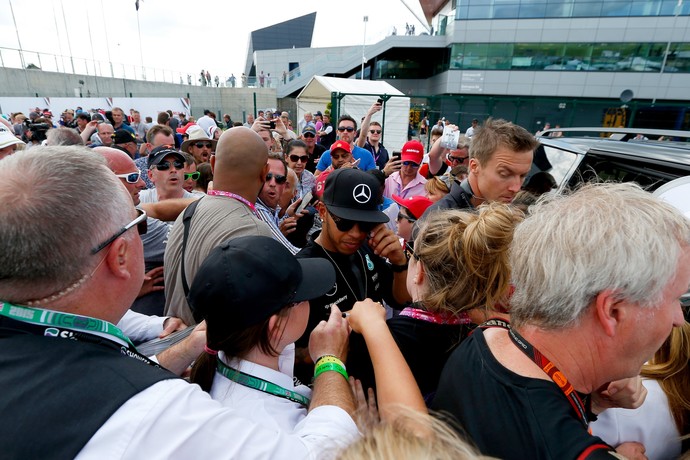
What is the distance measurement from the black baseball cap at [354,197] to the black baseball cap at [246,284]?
0.81m

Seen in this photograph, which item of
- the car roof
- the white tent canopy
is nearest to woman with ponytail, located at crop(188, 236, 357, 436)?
the car roof

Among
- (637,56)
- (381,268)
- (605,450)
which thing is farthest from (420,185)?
(637,56)

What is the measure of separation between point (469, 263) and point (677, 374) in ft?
2.88

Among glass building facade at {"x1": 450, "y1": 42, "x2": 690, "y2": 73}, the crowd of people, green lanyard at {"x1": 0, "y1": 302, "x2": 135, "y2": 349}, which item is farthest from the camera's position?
glass building facade at {"x1": 450, "y1": 42, "x2": 690, "y2": 73}

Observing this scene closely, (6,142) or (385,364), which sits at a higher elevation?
(6,142)

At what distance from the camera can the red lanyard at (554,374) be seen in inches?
41.5

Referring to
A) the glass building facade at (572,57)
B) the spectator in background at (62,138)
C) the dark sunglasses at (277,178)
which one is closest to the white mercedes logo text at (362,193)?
the dark sunglasses at (277,178)

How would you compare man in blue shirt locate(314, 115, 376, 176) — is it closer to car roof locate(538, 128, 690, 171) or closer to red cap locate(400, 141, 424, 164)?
red cap locate(400, 141, 424, 164)

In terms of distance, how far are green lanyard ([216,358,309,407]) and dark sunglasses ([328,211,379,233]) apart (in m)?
1.09

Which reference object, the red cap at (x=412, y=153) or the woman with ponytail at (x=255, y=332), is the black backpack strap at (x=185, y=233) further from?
the red cap at (x=412, y=153)

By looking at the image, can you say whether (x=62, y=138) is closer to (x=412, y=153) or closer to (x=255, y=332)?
(x=412, y=153)

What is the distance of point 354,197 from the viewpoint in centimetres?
228

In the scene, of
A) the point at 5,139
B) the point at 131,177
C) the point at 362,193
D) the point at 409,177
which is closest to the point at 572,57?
the point at 409,177

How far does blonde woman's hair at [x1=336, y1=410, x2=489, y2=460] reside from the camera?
0.66m
